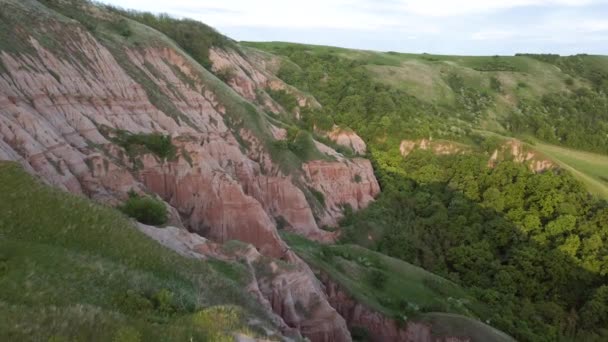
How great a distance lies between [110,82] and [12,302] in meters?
30.0

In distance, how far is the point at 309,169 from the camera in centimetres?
4728

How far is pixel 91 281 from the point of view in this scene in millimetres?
11930

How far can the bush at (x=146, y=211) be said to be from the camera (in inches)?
882

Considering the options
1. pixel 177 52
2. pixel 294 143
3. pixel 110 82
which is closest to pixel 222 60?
pixel 177 52

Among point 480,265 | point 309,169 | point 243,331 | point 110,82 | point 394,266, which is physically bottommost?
point 480,265

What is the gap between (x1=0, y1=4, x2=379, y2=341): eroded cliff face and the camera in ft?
76.0

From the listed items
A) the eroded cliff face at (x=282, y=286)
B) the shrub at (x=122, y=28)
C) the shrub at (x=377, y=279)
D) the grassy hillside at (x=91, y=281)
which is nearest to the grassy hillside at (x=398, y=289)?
the shrub at (x=377, y=279)

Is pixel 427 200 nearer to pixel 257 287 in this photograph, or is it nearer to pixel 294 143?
pixel 294 143

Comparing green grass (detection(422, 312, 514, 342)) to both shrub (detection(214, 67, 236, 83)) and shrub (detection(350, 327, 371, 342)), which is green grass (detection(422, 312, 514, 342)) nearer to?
shrub (detection(350, 327, 371, 342))

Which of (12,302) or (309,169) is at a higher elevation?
(12,302)

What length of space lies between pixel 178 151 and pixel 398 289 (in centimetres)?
1713

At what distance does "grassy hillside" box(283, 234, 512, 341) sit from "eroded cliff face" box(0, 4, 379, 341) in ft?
11.0

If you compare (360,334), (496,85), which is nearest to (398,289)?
(360,334)

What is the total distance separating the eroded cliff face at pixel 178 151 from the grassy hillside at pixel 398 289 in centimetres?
335
